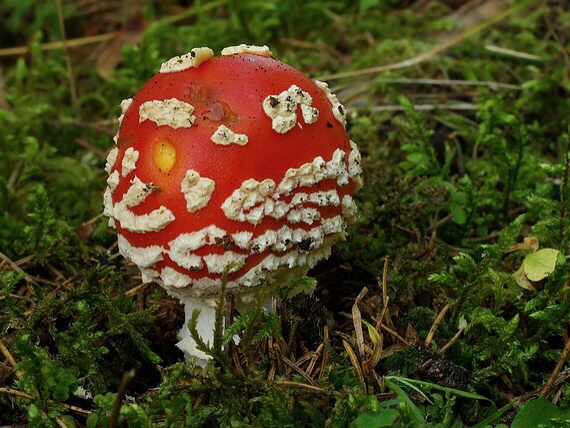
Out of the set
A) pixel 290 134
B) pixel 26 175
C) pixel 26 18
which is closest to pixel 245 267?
pixel 290 134

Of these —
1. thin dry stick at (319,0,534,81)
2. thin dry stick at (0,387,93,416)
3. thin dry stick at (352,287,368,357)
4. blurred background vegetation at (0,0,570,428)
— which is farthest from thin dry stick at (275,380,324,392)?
thin dry stick at (319,0,534,81)

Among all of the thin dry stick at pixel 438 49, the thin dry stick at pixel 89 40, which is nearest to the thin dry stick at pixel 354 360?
the thin dry stick at pixel 438 49

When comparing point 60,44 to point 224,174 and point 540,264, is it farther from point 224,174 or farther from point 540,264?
point 540,264

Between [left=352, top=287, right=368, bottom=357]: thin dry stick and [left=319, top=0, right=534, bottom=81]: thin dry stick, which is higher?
[left=319, top=0, right=534, bottom=81]: thin dry stick

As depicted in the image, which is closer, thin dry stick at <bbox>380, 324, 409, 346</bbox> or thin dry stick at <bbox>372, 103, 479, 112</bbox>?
thin dry stick at <bbox>380, 324, 409, 346</bbox>

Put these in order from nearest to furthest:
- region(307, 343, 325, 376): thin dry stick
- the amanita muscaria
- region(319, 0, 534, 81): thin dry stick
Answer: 1. the amanita muscaria
2. region(307, 343, 325, 376): thin dry stick
3. region(319, 0, 534, 81): thin dry stick

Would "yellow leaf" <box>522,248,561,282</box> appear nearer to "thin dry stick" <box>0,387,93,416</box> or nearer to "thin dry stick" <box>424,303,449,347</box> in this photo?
"thin dry stick" <box>424,303,449,347</box>
